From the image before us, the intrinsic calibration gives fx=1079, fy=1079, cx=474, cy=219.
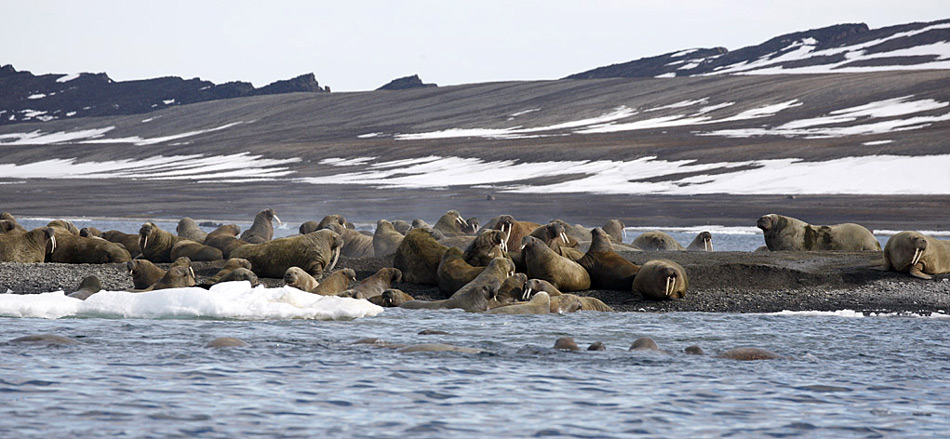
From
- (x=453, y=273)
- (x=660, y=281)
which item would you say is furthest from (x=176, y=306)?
(x=660, y=281)

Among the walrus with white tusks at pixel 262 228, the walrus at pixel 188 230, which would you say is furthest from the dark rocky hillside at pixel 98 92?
the walrus with white tusks at pixel 262 228

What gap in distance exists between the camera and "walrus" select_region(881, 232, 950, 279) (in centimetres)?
1667

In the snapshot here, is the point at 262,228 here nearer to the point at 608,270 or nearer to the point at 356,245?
the point at 356,245

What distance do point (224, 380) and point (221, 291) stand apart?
194 inches

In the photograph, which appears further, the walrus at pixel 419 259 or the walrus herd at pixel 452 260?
the walrus at pixel 419 259

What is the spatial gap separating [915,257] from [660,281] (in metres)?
4.58

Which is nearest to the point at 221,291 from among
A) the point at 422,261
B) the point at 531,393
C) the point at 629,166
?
the point at 422,261

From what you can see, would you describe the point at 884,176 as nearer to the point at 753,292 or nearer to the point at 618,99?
the point at 753,292

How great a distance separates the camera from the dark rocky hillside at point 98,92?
135000 millimetres

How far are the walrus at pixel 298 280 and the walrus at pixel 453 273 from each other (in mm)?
1839

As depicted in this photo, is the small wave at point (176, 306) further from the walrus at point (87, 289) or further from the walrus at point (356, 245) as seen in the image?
the walrus at point (356, 245)

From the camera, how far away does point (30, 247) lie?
1923 centimetres

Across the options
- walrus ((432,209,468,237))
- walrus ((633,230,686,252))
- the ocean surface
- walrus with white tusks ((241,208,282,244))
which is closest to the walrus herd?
walrus ((633,230,686,252))

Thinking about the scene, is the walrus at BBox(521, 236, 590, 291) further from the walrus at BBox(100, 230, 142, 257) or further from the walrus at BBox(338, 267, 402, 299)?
the walrus at BBox(100, 230, 142, 257)
